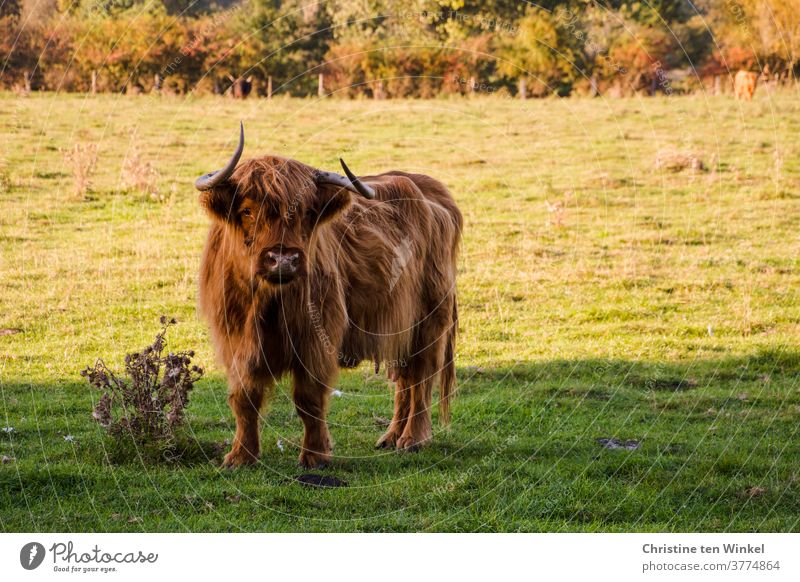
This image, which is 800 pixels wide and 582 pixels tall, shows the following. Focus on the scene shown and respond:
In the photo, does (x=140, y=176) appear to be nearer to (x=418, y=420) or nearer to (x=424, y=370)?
(x=424, y=370)

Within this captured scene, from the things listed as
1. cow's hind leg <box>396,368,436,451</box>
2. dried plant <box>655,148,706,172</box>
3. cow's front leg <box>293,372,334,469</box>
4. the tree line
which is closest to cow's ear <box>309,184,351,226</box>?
cow's front leg <box>293,372,334,469</box>

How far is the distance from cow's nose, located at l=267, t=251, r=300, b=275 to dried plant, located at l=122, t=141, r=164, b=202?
922cm

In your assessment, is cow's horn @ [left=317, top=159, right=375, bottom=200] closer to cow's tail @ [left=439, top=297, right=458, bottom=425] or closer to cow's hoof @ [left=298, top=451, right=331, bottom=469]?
cow's hoof @ [left=298, top=451, right=331, bottom=469]

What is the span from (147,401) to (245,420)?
0.64 metres

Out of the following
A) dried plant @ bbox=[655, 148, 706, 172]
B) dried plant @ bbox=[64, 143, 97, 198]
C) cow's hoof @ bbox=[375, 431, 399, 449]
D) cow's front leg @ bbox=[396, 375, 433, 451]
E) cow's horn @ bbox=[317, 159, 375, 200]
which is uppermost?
cow's horn @ bbox=[317, 159, 375, 200]

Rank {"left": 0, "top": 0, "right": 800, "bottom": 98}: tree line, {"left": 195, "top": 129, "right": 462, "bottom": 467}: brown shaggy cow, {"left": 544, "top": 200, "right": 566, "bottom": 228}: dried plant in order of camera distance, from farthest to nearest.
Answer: {"left": 0, "top": 0, "right": 800, "bottom": 98}: tree line → {"left": 544, "top": 200, "right": 566, "bottom": 228}: dried plant → {"left": 195, "top": 129, "right": 462, "bottom": 467}: brown shaggy cow

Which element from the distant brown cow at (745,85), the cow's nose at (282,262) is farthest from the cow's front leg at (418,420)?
the distant brown cow at (745,85)

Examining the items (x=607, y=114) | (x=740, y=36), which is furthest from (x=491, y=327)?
(x=740, y=36)

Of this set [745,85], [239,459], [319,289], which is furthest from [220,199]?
[745,85]

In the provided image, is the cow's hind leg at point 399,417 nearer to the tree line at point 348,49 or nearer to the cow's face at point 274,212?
the cow's face at point 274,212

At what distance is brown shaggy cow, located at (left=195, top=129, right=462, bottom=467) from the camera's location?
19.4 ft

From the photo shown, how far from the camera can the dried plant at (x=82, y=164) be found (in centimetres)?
1438

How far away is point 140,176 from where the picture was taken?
14906 mm

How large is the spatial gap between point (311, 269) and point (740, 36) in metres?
25.0
